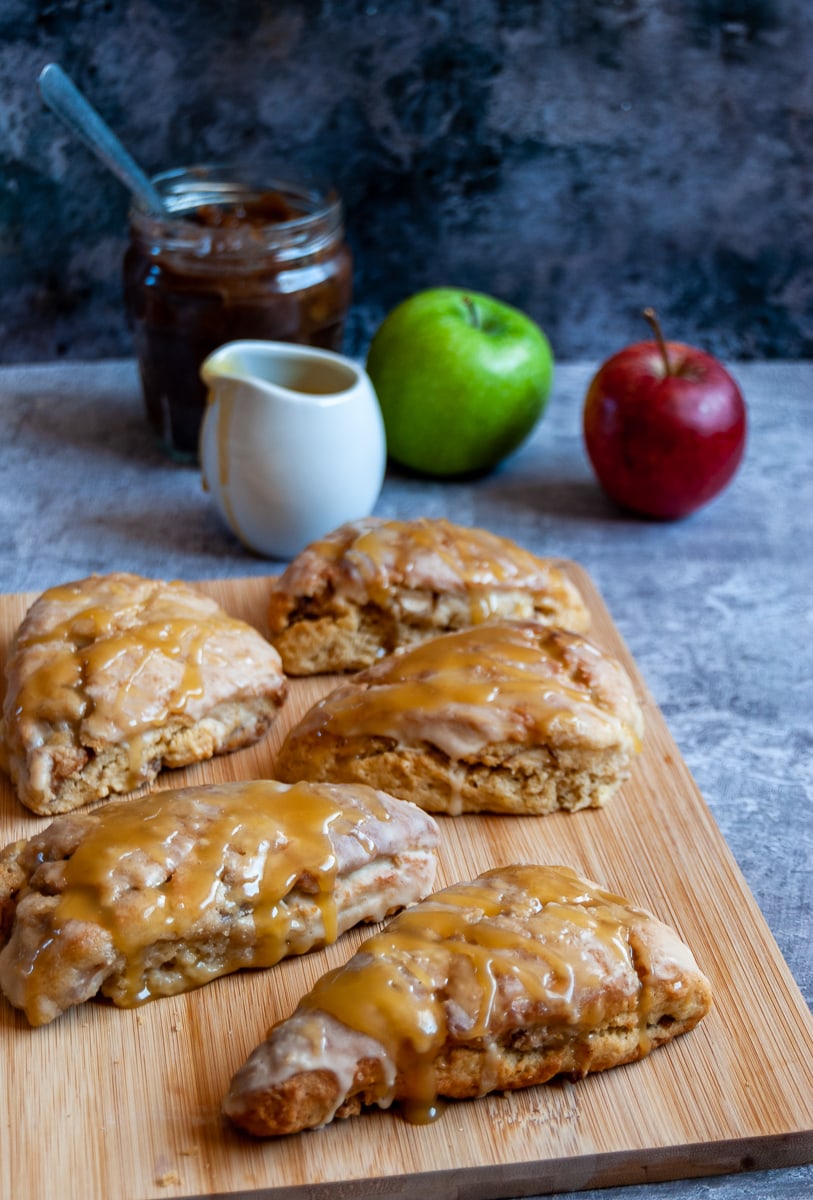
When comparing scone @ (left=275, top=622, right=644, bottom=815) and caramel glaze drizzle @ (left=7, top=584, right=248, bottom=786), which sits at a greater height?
caramel glaze drizzle @ (left=7, top=584, right=248, bottom=786)

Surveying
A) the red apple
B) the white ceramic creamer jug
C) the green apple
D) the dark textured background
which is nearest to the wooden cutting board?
the white ceramic creamer jug

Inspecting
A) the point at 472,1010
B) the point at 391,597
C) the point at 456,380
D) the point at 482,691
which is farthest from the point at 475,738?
the point at 456,380

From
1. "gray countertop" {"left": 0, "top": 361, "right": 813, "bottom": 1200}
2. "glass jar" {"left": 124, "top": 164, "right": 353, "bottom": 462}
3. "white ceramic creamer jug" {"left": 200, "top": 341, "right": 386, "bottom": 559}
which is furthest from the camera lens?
"glass jar" {"left": 124, "top": 164, "right": 353, "bottom": 462}

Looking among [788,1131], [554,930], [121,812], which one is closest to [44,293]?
[121,812]

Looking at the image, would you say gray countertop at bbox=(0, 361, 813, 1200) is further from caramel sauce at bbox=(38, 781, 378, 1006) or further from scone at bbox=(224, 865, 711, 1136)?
caramel sauce at bbox=(38, 781, 378, 1006)

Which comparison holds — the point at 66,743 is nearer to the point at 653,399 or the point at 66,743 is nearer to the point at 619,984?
the point at 619,984

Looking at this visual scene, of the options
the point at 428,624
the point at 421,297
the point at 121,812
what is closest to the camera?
the point at 121,812
